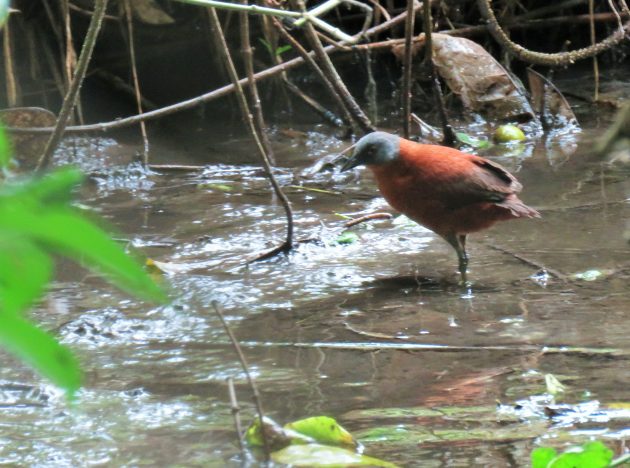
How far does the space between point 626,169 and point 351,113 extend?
1.75m

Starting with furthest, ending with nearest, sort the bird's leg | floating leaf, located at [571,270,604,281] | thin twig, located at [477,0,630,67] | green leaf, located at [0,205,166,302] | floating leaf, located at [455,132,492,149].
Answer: thin twig, located at [477,0,630,67] → floating leaf, located at [455,132,492,149] → the bird's leg → floating leaf, located at [571,270,604,281] → green leaf, located at [0,205,166,302]

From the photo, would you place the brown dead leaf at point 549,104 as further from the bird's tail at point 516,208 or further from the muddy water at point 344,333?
the bird's tail at point 516,208

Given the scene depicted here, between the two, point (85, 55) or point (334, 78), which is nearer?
point (85, 55)

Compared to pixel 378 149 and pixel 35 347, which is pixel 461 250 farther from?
pixel 35 347

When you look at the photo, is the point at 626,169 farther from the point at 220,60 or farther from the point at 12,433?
the point at 12,433

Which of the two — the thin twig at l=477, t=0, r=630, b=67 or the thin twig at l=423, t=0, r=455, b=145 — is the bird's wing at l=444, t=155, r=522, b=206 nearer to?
the thin twig at l=423, t=0, r=455, b=145

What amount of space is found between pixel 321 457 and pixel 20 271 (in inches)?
73.1

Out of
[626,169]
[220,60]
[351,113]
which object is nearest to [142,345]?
[351,113]

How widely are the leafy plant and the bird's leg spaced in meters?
3.53

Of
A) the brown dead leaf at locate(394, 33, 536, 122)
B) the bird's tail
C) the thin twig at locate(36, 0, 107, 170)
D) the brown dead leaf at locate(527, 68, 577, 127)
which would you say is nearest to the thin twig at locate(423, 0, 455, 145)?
the brown dead leaf at locate(394, 33, 536, 122)

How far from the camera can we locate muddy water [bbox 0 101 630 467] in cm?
245

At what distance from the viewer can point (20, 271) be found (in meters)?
0.45

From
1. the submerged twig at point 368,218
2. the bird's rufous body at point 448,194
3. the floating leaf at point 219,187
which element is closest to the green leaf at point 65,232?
the bird's rufous body at point 448,194

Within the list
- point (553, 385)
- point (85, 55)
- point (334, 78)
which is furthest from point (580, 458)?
point (334, 78)
